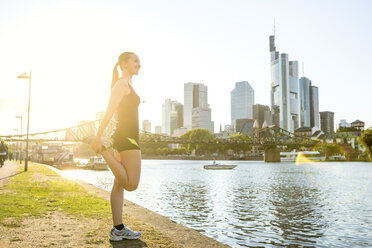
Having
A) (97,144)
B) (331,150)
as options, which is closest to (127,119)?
(97,144)

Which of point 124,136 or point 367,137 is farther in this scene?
point 367,137

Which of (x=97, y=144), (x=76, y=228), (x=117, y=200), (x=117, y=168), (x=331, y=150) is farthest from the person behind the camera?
(x=331, y=150)

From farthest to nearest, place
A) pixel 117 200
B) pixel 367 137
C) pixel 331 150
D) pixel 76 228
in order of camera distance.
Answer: pixel 331 150 < pixel 367 137 < pixel 76 228 < pixel 117 200

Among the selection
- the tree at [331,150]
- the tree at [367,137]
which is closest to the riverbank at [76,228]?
the tree at [367,137]

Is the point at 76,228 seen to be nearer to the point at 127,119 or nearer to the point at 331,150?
the point at 127,119

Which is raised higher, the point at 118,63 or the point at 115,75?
the point at 118,63

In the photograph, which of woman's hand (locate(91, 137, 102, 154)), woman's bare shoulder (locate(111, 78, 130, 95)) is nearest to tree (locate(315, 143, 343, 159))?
woman's bare shoulder (locate(111, 78, 130, 95))

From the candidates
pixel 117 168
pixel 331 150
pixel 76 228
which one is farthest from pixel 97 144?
pixel 331 150

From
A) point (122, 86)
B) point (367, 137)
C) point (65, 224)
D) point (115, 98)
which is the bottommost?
point (65, 224)

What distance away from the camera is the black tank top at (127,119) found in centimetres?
476

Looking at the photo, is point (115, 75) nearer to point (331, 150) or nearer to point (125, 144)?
point (125, 144)

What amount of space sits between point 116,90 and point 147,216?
4.36 meters

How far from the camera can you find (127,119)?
4777 millimetres

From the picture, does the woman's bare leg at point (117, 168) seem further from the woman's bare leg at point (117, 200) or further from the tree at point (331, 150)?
the tree at point (331, 150)
